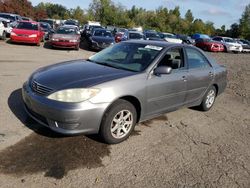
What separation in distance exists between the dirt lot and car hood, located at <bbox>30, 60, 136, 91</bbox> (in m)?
0.86

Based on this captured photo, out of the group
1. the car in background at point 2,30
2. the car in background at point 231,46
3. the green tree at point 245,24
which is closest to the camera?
the car in background at point 2,30

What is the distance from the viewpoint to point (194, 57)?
20.0ft

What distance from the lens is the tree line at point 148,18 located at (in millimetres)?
66312

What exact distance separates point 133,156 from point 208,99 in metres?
3.18

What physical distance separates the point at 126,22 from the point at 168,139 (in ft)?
222

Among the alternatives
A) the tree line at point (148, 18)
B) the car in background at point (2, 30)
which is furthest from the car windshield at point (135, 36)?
the tree line at point (148, 18)

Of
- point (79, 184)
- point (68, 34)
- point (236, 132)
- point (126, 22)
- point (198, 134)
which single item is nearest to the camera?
point (79, 184)

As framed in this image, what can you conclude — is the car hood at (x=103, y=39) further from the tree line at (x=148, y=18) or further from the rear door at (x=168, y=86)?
the tree line at (x=148, y=18)

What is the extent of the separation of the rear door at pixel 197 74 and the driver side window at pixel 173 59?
0.69ft

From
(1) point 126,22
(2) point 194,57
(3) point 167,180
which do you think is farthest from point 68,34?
(1) point 126,22

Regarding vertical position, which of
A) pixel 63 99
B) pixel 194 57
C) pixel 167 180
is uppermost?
pixel 194 57

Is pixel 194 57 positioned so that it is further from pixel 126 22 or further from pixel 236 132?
pixel 126 22

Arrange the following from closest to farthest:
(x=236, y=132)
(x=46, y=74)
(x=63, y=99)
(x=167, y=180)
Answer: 1. (x=167, y=180)
2. (x=63, y=99)
3. (x=46, y=74)
4. (x=236, y=132)

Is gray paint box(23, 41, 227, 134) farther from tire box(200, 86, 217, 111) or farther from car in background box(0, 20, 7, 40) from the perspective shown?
car in background box(0, 20, 7, 40)
